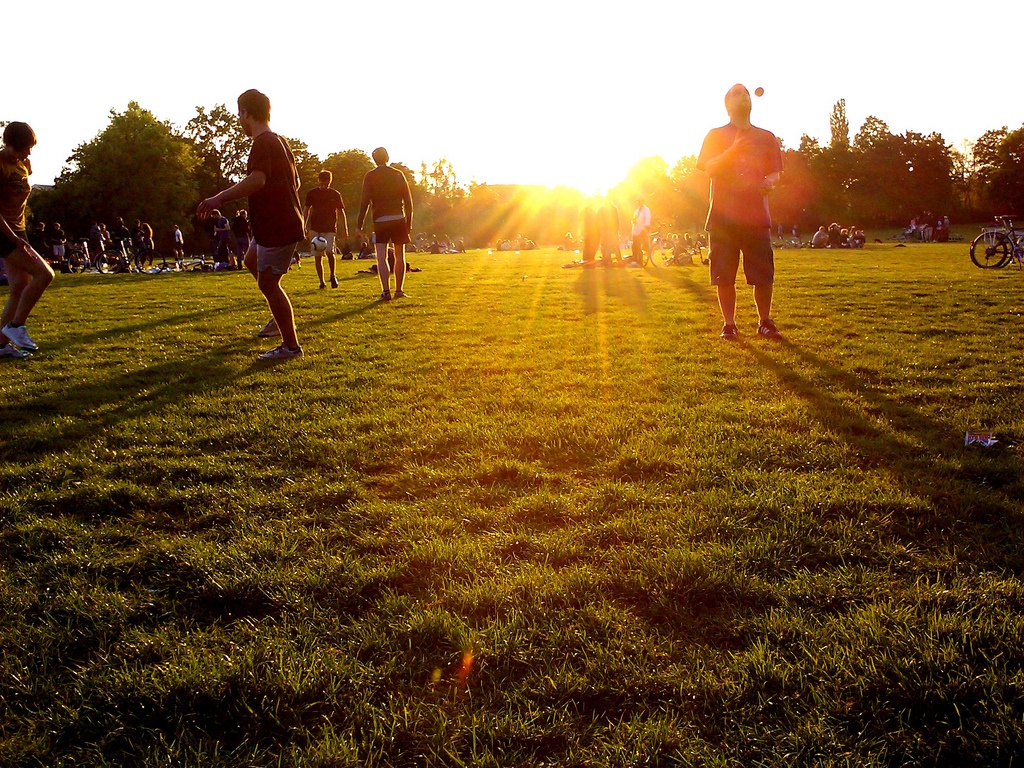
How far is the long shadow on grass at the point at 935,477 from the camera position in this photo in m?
2.80

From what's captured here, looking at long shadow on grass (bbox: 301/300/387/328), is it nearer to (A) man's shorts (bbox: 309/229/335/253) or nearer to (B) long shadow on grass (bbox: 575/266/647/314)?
(A) man's shorts (bbox: 309/229/335/253)

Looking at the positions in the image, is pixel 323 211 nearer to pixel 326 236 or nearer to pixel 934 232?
pixel 326 236

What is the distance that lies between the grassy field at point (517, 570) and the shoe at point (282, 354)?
1.08 meters

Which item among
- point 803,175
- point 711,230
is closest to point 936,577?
point 711,230

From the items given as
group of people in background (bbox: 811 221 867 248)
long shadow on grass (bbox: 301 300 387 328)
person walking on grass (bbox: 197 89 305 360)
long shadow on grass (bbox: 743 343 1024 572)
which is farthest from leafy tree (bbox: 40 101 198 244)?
long shadow on grass (bbox: 743 343 1024 572)

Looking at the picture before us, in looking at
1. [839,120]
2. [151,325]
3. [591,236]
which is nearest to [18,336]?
[151,325]

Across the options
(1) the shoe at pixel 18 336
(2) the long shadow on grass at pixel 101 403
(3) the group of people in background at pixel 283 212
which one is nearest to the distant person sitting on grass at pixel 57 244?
(1) the shoe at pixel 18 336

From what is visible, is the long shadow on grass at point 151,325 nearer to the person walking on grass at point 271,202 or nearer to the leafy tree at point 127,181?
the person walking on grass at point 271,202

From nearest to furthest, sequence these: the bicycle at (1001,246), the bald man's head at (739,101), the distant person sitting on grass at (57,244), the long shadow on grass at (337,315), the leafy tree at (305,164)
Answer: the bald man's head at (739,101), the long shadow on grass at (337,315), the bicycle at (1001,246), the distant person sitting on grass at (57,244), the leafy tree at (305,164)

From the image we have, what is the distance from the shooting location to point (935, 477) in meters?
3.46

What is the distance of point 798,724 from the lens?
1.86 m

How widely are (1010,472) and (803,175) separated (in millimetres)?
81225

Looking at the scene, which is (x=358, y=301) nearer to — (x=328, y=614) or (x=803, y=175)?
(x=328, y=614)

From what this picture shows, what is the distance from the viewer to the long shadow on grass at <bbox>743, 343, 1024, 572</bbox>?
9.18 ft
